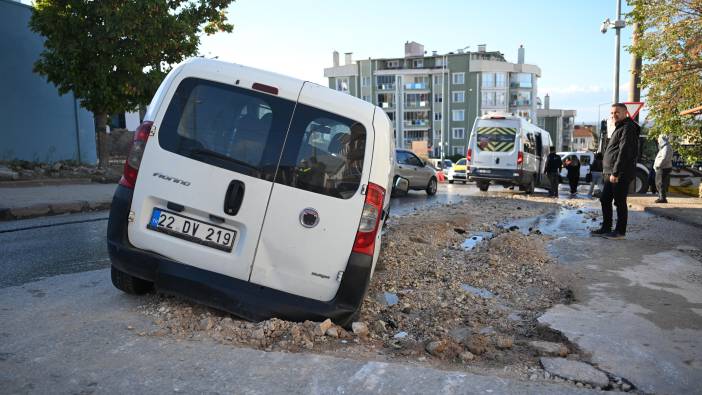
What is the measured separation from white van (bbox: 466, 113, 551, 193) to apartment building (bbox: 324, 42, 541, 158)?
67226 millimetres

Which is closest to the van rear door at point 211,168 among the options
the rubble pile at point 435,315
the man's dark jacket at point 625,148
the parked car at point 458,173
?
the rubble pile at point 435,315

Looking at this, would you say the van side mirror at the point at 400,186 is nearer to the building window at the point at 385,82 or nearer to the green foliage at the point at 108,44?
the green foliage at the point at 108,44

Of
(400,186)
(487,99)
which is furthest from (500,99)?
(400,186)

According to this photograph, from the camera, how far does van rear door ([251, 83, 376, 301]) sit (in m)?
3.77

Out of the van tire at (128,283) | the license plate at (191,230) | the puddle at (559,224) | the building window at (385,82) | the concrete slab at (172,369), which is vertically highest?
the building window at (385,82)

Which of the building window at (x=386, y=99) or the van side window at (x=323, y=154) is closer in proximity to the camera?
the van side window at (x=323, y=154)

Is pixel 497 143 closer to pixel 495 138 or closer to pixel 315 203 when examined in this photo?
pixel 495 138

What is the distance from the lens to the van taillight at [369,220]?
12.6 ft

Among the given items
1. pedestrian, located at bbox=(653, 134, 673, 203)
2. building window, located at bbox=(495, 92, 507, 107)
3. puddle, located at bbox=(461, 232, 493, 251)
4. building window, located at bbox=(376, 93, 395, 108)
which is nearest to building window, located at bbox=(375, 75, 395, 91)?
building window, located at bbox=(376, 93, 395, 108)

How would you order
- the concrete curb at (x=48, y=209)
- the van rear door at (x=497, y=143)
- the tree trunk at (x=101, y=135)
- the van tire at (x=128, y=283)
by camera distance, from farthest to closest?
the van rear door at (x=497, y=143) → the tree trunk at (x=101, y=135) → the concrete curb at (x=48, y=209) → the van tire at (x=128, y=283)

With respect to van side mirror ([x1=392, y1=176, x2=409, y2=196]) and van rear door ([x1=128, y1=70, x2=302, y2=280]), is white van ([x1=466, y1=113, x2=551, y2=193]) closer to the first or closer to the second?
van side mirror ([x1=392, y1=176, x2=409, y2=196])

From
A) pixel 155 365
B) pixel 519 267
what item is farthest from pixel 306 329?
pixel 519 267

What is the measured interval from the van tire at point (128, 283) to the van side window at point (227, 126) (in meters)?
1.22

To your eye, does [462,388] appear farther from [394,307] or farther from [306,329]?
[394,307]
